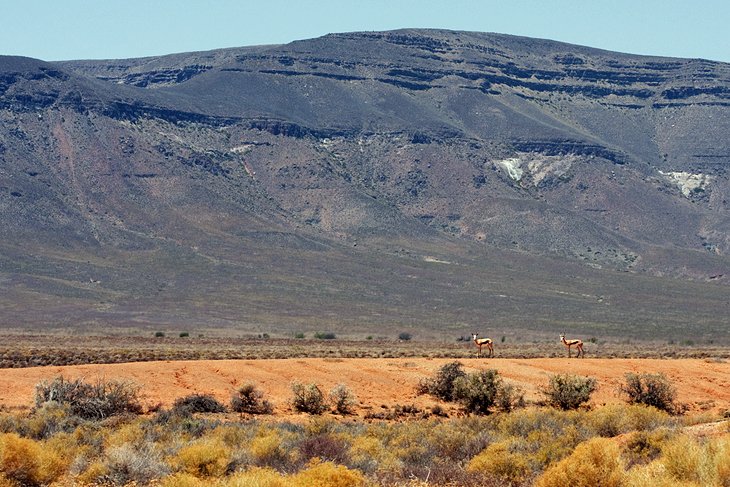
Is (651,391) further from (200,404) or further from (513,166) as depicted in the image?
(513,166)

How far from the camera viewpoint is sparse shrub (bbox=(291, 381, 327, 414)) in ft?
93.1

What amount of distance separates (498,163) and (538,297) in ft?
210

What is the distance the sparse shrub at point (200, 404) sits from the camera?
26884mm

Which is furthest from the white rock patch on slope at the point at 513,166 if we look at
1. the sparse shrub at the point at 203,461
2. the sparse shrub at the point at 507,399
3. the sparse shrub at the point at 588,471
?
the sparse shrub at the point at 588,471

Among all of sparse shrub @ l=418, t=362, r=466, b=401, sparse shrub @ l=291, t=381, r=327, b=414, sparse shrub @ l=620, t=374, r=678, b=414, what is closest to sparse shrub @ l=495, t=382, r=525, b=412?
sparse shrub @ l=418, t=362, r=466, b=401

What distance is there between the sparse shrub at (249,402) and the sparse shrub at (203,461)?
33.6 feet

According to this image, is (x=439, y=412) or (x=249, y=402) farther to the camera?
(x=439, y=412)

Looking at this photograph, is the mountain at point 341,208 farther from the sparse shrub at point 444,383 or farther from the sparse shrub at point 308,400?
the sparse shrub at point 308,400

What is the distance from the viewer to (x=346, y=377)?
3362 cm

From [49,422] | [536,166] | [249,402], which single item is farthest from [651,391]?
[536,166]

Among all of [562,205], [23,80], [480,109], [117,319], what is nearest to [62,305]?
[117,319]

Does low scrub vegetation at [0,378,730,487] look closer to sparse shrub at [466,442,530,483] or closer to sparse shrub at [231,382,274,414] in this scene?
sparse shrub at [466,442,530,483]

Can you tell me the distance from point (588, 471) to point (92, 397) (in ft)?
46.9

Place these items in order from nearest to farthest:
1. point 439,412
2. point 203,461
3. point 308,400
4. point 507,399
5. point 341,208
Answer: point 203,461, point 308,400, point 439,412, point 507,399, point 341,208
